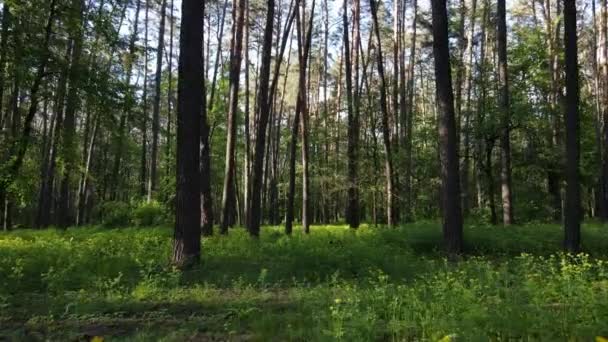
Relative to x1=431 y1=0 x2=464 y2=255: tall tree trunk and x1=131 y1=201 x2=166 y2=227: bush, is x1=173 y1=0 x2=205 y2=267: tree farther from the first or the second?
x1=131 y1=201 x2=166 y2=227: bush

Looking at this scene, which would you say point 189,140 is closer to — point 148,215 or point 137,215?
point 148,215

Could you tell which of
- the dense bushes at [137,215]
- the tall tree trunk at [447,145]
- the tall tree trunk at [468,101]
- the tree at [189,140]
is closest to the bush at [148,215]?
the dense bushes at [137,215]

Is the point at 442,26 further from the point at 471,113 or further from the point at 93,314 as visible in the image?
the point at 471,113

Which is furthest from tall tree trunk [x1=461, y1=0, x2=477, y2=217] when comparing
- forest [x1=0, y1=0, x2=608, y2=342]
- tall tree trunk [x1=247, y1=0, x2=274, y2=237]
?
tall tree trunk [x1=247, y1=0, x2=274, y2=237]

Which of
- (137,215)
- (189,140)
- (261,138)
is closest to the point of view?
(189,140)

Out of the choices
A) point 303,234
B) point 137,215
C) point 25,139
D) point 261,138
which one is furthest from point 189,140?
point 137,215

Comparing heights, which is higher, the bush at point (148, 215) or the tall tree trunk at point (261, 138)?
the tall tree trunk at point (261, 138)

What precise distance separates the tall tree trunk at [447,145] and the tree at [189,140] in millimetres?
4991

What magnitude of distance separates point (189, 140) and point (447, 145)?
5284 millimetres

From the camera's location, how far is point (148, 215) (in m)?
20.8

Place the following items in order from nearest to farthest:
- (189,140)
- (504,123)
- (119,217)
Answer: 1. (189,140)
2. (504,123)
3. (119,217)

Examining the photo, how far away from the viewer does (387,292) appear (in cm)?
625

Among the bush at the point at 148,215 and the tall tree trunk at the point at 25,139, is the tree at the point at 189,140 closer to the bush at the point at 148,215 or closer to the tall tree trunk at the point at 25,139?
the tall tree trunk at the point at 25,139

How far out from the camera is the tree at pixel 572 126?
10.5 metres
